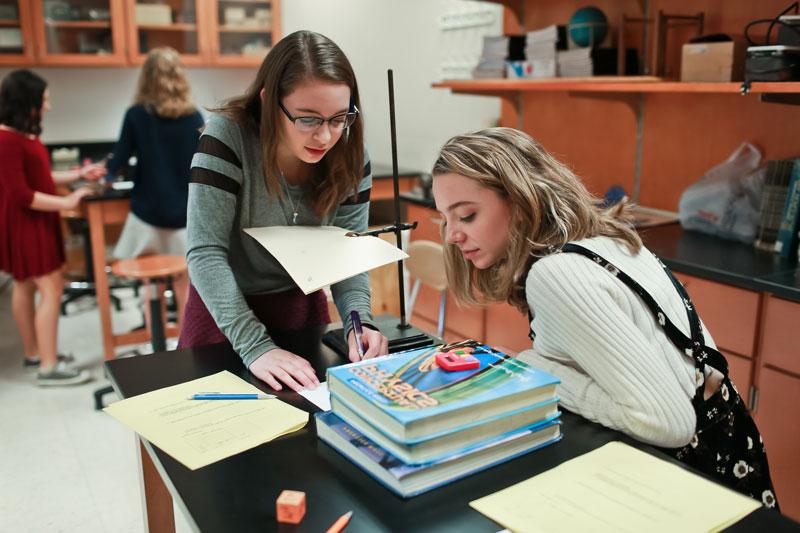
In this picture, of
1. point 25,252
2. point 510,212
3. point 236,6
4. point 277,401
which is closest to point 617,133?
point 510,212

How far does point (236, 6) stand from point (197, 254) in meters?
3.80

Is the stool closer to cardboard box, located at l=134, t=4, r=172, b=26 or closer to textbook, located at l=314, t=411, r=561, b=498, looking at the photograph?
cardboard box, located at l=134, t=4, r=172, b=26

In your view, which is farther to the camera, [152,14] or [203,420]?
Answer: [152,14]

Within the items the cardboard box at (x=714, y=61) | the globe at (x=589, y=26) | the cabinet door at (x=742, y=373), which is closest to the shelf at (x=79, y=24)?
the globe at (x=589, y=26)

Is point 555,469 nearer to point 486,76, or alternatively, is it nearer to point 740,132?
point 740,132

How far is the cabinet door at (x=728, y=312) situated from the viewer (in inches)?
77.6

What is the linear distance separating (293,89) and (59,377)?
2498 mm

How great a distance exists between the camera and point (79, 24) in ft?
14.2

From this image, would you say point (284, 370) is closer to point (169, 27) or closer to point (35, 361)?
point (35, 361)

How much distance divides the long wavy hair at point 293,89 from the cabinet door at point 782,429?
1287 mm

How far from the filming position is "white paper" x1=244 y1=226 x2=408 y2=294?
1294 millimetres

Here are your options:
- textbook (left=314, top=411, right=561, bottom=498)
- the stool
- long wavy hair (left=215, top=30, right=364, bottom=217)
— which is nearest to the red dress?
the stool

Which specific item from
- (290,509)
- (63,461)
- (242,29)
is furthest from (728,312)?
(242,29)

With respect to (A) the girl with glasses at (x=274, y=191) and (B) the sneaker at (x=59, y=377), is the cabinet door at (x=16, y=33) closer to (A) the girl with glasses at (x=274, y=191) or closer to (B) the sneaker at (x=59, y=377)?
(B) the sneaker at (x=59, y=377)
